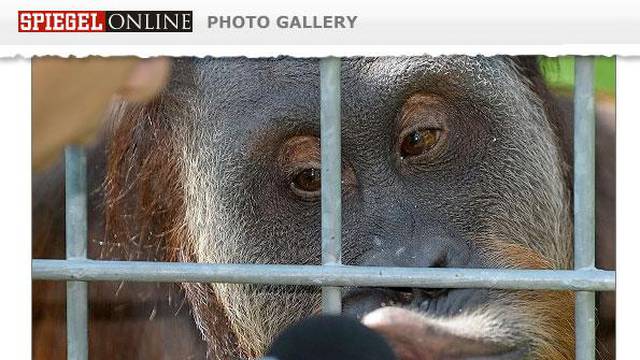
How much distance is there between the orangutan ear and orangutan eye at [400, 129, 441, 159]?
50cm

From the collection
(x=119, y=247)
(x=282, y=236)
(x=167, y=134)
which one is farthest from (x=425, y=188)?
(x=119, y=247)

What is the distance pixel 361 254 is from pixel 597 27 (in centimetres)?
70

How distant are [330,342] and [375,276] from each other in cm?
37

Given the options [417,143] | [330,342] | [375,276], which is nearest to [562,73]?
[417,143]

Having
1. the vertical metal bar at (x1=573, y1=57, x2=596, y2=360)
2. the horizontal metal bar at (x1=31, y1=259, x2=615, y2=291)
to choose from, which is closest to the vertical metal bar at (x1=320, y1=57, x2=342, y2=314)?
the horizontal metal bar at (x1=31, y1=259, x2=615, y2=291)

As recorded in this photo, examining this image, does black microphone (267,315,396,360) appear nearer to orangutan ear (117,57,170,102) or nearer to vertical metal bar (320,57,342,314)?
vertical metal bar (320,57,342,314)

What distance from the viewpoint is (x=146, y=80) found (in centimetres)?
205

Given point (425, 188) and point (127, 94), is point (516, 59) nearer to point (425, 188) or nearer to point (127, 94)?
point (425, 188)

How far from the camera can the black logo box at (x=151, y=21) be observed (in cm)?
138

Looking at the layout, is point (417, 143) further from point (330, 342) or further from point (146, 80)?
point (330, 342)

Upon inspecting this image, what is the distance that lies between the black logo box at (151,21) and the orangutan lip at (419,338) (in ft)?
1.64

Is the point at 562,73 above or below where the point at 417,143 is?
above

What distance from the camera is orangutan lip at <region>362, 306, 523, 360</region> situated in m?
1.53
